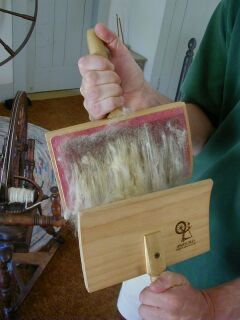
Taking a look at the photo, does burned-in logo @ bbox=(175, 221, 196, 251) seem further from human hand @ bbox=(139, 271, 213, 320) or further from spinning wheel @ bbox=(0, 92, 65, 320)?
spinning wheel @ bbox=(0, 92, 65, 320)

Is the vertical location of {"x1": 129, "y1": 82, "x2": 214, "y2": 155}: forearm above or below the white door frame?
above

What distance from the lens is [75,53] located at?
252 cm

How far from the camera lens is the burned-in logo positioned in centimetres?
52

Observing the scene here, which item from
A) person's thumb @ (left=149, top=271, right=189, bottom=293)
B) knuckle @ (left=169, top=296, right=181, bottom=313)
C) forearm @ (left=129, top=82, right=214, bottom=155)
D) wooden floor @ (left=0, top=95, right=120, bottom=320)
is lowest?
wooden floor @ (left=0, top=95, right=120, bottom=320)

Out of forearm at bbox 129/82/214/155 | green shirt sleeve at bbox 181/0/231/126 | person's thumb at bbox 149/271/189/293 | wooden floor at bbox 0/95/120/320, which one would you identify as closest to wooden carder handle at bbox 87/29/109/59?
forearm at bbox 129/82/214/155

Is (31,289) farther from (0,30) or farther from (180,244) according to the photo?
(0,30)

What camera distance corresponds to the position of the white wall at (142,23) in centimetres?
210

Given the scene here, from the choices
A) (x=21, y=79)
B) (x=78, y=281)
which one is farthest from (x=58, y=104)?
(x=78, y=281)

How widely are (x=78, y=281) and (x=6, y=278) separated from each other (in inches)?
15.0

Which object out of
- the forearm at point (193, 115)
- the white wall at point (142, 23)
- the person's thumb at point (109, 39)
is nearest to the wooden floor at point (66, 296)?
the forearm at point (193, 115)

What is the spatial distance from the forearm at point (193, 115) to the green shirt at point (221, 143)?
0.07 feet

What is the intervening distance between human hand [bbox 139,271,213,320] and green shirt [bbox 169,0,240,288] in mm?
120

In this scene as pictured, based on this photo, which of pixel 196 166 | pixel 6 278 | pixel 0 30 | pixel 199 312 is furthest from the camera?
pixel 0 30

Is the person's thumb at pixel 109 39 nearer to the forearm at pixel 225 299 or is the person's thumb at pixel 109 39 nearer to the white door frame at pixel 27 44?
the forearm at pixel 225 299
